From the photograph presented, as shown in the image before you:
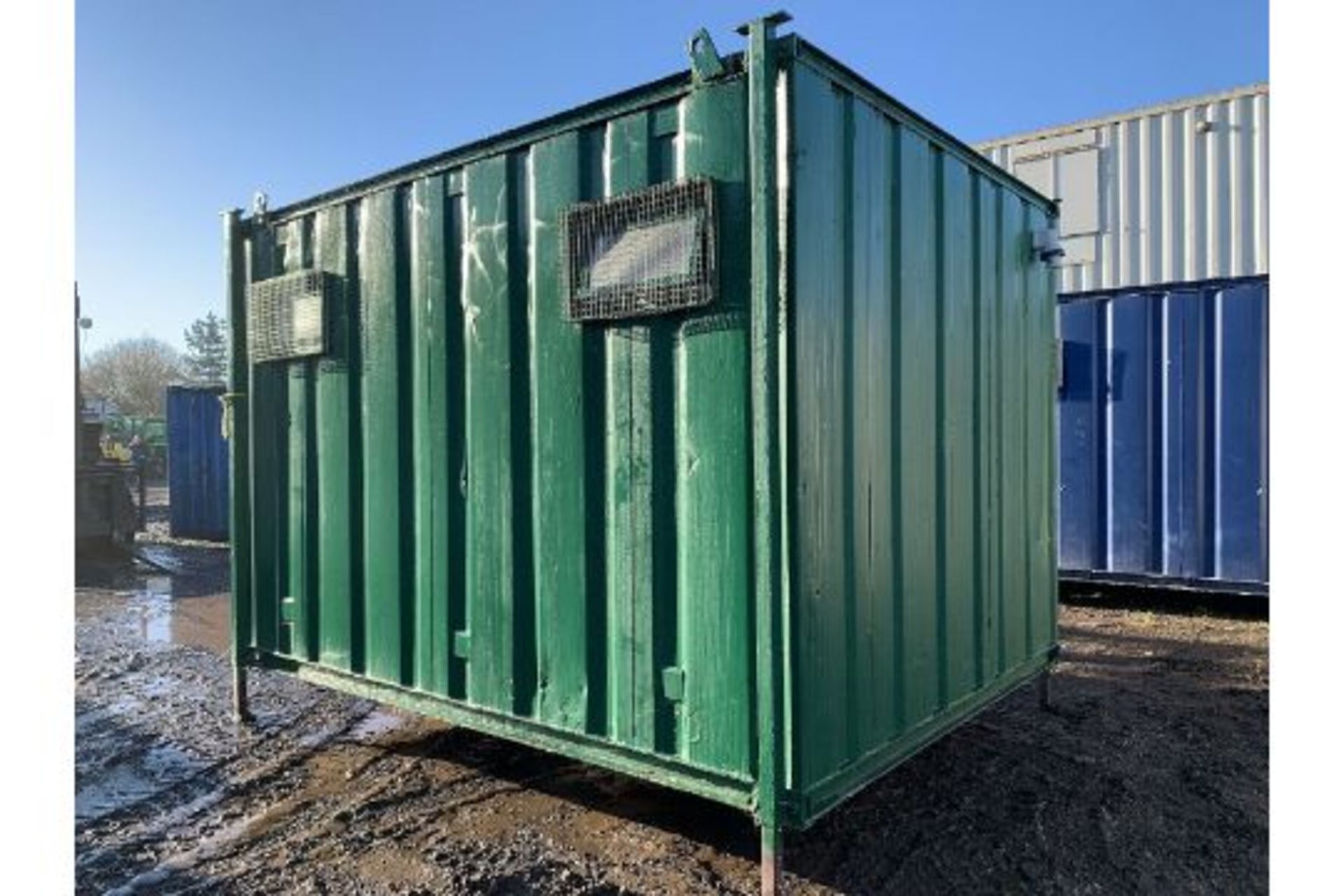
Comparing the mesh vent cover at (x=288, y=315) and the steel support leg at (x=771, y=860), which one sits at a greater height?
the mesh vent cover at (x=288, y=315)

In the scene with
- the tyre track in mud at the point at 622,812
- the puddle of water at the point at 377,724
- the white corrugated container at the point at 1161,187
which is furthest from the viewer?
the white corrugated container at the point at 1161,187

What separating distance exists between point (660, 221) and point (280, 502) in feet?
9.38

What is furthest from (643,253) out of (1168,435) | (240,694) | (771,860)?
(1168,435)

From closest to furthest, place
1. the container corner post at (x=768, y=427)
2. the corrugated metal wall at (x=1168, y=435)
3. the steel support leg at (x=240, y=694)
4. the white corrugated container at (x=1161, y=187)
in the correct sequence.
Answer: the container corner post at (x=768, y=427) → the steel support leg at (x=240, y=694) → the corrugated metal wall at (x=1168, y=435) → the white corrugated container at (x=1161, y=187)

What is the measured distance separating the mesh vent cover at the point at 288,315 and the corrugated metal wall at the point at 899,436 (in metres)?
2.60

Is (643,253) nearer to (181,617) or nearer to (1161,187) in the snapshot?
(181,617)

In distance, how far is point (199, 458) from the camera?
45.4 feet

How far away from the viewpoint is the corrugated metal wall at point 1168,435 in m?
7.18

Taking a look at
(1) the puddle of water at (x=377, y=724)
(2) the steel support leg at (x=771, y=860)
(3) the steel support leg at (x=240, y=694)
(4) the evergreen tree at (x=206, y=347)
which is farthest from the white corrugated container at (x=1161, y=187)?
(4) the evergreen tree at (x=206, y=347)

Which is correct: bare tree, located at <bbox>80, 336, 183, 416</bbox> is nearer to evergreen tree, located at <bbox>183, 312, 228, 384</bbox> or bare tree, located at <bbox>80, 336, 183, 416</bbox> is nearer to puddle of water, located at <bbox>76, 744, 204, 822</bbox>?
evergreen tree, located at <bbox>183, 312, 228, 384</bbox>

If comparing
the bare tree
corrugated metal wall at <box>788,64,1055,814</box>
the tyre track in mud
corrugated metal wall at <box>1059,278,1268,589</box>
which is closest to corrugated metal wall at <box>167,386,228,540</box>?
the tyre track in mud

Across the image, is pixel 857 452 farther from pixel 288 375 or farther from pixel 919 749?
pixel 288 375

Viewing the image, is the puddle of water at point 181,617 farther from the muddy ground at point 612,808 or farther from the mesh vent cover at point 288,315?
the mesh vent cover at point 288,315

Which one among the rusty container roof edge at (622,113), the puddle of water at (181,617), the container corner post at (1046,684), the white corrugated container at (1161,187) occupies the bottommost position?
the puddle of water at (181,617)
